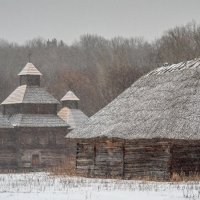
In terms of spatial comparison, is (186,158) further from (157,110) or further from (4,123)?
(4,123)

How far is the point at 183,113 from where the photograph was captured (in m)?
27.4

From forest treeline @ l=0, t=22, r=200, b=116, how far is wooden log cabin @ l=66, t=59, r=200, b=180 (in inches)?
1160

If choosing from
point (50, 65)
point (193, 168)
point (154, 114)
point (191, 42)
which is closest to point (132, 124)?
point (154, 114)

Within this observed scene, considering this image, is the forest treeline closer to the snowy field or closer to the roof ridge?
the roof ridge

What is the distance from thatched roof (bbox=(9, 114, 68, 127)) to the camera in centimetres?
5331

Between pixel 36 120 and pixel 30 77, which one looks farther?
pixel 30 77

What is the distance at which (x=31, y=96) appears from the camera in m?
56.2

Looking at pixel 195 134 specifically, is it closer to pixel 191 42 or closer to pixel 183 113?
pixel 183 113

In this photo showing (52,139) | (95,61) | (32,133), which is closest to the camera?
(32,133)

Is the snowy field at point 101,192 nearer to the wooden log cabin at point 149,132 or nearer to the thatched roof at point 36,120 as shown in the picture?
the wooden log cabin at point 149,132

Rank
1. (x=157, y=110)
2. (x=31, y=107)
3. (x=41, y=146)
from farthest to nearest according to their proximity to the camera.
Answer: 1. (x=31, y=107)
2. (x=41, y=146)
3. (x=157, y=110)

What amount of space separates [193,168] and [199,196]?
30.8 ft

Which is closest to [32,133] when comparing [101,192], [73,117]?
[73,117]

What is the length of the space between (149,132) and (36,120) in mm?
28355
